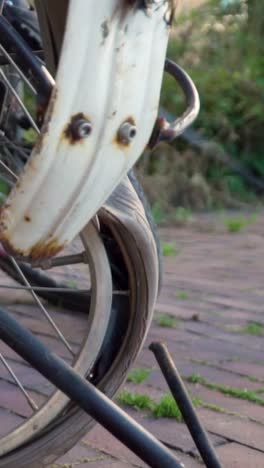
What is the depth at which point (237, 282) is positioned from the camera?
4109 millimetres

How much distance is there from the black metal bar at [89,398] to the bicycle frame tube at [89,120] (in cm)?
18

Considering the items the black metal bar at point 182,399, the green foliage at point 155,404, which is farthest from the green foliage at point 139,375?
the black metal bar at point 182,399


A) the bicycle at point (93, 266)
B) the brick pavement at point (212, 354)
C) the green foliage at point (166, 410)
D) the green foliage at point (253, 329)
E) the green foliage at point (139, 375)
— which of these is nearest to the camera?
the bicycle at point (93, 266)

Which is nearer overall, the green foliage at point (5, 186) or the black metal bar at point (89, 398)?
the black metal bar at point (89, 398)

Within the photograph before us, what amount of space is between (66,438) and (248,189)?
5485 mm

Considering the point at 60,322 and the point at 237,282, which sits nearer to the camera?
the point at 60,322

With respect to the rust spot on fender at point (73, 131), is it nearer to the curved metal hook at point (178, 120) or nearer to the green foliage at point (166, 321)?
the curved metal hook at point (178, 120)

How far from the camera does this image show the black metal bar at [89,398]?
1.38 meters

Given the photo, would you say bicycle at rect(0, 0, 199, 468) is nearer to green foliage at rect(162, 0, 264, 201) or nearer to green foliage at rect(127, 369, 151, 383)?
green foliage at rect(127, 369, 151, 383)

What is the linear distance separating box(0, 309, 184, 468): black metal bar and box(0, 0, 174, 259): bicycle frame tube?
18cm

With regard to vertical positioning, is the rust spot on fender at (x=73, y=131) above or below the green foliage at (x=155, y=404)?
above

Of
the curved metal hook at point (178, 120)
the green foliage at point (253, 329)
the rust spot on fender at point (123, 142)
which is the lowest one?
the green foliage at point (253, 329)

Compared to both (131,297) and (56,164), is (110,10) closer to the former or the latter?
(56,164)

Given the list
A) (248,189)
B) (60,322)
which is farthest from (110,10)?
(248,189)
